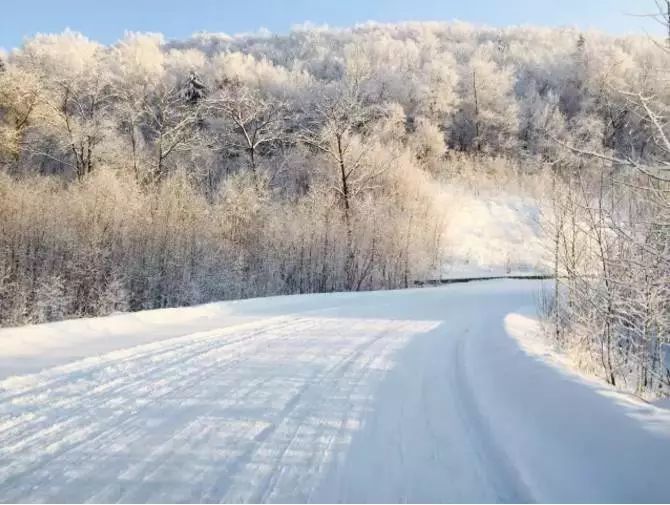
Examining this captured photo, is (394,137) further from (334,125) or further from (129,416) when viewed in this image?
(129,416)

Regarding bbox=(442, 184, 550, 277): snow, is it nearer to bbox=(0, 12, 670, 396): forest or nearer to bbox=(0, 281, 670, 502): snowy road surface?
bbox=(0, 12, 670, 396): forest

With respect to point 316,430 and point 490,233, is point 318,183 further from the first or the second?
point 316,430

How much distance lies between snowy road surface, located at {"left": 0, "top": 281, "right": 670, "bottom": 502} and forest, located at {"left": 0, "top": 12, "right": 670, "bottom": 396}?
185 cm

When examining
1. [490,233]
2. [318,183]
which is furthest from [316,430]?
[490,233]

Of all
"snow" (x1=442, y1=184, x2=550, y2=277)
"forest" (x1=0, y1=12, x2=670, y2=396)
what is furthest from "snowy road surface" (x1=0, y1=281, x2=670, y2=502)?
"snow" (x1=442, y1=184, x2=550, y2=277)

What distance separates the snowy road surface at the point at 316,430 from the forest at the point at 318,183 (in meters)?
1.85

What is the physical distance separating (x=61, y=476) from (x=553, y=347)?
7.98 m

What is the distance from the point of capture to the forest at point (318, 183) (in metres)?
7.87

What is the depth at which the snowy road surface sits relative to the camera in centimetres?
299

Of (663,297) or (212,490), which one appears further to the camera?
(663,297)

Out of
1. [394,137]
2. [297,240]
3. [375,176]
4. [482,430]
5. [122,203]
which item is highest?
Result: [394,137]

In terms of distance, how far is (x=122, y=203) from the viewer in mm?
17562

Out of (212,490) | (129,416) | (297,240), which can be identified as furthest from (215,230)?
(212,490)

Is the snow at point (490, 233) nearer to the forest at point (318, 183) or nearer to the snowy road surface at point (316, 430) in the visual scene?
the forest at point (318, 183)
